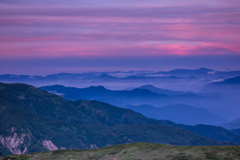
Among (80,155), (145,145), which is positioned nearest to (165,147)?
(145,145)

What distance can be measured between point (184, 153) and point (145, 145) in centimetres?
2894

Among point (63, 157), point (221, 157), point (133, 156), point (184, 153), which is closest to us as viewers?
point (221, 157)

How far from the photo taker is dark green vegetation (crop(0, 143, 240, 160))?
113438 millimetres

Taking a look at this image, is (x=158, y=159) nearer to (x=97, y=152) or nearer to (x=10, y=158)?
(x=97, y=152)

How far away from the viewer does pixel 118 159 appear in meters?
130

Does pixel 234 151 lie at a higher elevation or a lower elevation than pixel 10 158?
higher

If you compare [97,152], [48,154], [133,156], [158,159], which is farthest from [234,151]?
[48,154]

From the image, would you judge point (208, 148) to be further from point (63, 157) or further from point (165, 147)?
point (63, 157)

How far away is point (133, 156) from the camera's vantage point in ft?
425

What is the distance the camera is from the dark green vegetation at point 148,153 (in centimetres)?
11344

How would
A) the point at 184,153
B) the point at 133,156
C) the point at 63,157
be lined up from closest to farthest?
the point at 184,153 → the point at 133,156 → the point at 63,157

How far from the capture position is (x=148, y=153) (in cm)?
13025

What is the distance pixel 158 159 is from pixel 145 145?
25.5m

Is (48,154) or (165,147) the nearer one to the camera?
(165,147)
